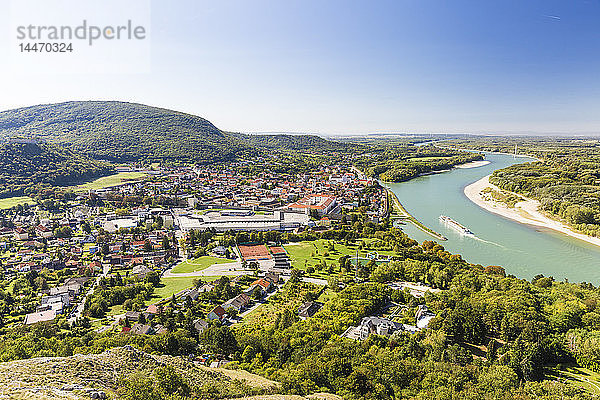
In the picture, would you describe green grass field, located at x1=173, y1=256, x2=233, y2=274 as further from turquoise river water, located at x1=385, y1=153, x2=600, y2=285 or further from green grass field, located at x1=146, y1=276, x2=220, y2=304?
turquoise river water, located at x1=385, y1=153, x2=600, y2=285

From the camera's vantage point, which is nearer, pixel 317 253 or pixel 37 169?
pixel 317 253

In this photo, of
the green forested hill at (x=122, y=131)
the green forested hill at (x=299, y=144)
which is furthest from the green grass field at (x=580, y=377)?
the green forested hill at (x=299, y=144)

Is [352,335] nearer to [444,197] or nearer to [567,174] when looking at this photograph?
[444,197]

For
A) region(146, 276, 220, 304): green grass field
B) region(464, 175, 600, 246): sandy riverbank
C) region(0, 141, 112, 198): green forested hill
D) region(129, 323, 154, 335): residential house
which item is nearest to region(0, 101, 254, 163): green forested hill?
region(0, 141, 112, 198): green forested hill

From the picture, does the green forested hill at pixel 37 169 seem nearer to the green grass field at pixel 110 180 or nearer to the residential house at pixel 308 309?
the green grass field at pixel 110 180

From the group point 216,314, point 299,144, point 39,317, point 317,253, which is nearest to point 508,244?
point 317,253

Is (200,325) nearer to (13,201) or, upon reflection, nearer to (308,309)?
(308,309)
